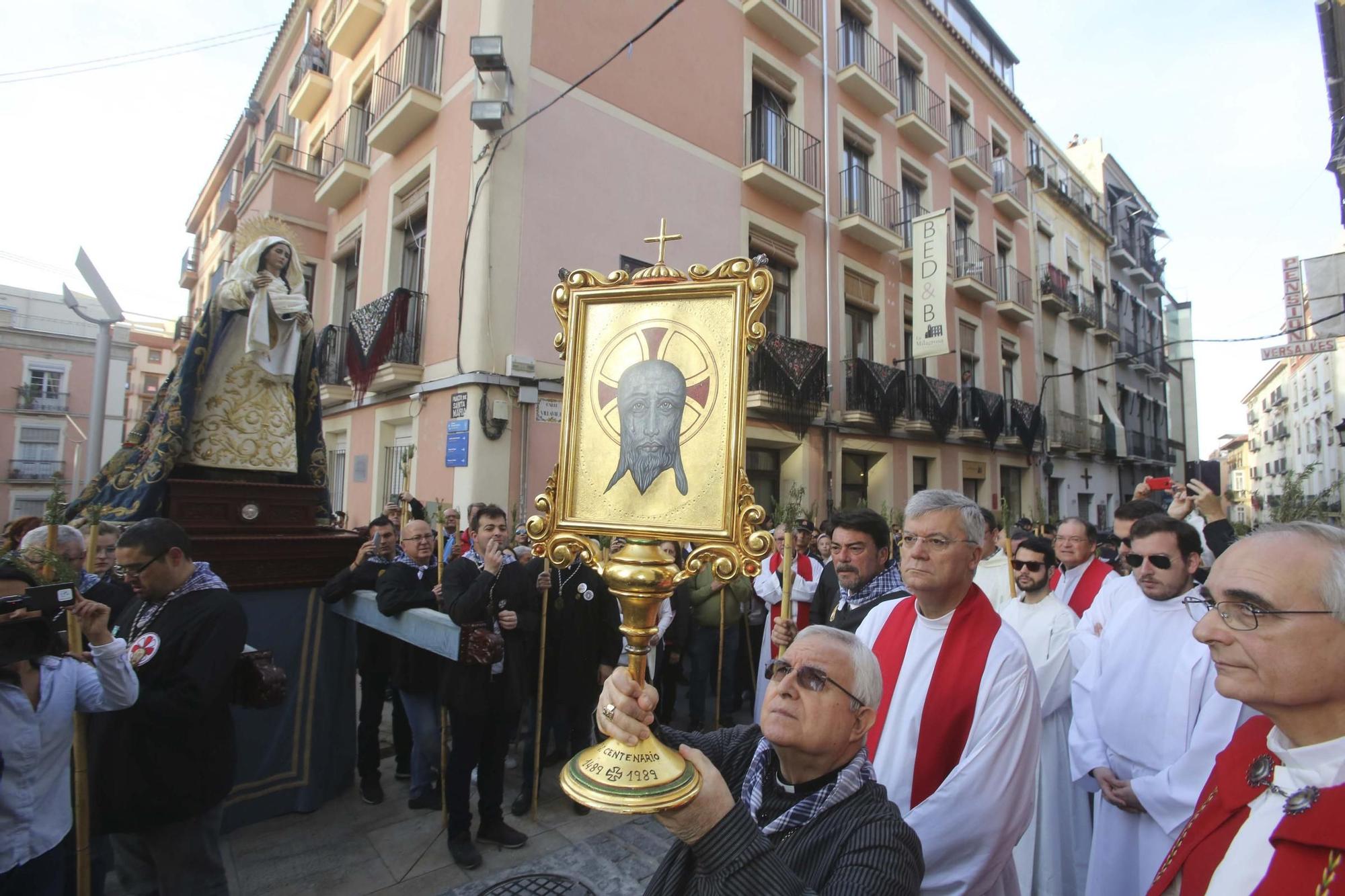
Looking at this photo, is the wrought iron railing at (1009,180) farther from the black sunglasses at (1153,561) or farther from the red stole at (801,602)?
the black sunglasses at (1153,561)

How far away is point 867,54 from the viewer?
44.2ft

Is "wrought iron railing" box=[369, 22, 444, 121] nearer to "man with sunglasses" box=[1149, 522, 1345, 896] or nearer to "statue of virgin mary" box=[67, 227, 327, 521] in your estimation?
"statue of virgin mary" box=[67, 227, 327, 521]

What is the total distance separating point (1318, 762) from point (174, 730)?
3.26m

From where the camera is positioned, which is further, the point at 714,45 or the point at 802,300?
the point at 802,300

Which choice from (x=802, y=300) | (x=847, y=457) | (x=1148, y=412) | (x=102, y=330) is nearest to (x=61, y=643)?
(x=102, y=330)

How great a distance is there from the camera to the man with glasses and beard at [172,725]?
2.33 metres

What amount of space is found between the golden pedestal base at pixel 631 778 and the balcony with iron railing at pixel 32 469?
3267cm

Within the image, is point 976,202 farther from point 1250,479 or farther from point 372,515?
point 1250,479

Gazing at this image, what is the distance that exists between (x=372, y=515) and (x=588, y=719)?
6.54 m

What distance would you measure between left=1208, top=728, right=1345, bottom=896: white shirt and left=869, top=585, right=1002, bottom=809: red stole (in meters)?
0.70

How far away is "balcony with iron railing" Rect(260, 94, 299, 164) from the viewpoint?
13.7 m

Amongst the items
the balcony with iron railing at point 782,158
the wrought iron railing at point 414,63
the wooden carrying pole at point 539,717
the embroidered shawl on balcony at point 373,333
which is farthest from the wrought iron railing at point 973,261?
the wooden carrying pole at point 539,717

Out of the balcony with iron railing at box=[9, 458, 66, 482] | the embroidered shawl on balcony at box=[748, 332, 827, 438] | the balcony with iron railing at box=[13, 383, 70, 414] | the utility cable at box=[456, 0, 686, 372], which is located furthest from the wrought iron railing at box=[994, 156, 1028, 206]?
the balcony with iron railing at box=[13, 383, 70, 414]

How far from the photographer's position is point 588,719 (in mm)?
4391
